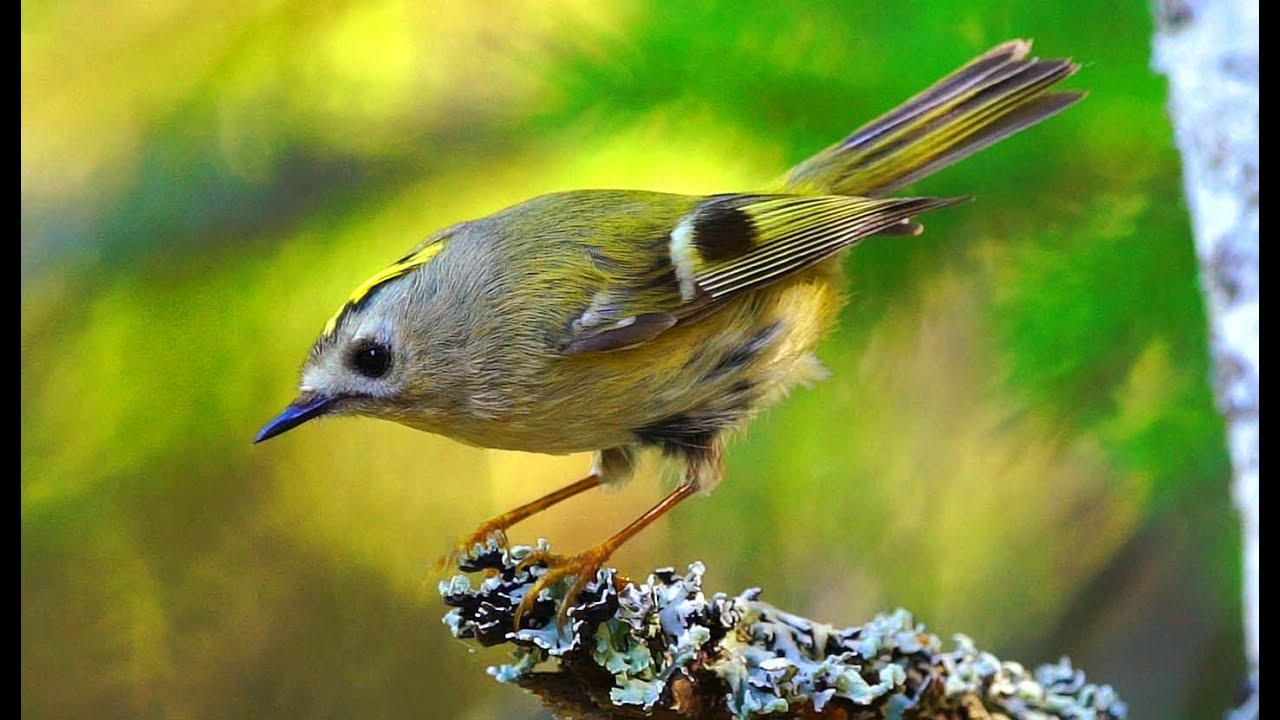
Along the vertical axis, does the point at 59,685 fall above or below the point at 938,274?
below

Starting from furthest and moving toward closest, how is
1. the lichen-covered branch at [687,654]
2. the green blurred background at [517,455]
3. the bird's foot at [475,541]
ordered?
the green blurred background at [517,455]
the bird's foot at [475,541]
the lichen-covered branch at [687,654]

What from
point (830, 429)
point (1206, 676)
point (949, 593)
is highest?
point (830, 429)

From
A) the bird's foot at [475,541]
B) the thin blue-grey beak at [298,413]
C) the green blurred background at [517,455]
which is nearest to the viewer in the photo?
the thin blue-grey beak at [298,413]

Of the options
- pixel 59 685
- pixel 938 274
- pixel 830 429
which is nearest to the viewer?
pixel 938 274

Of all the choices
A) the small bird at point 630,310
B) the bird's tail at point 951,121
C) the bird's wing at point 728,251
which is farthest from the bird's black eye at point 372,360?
the bird's tail at point 951,121

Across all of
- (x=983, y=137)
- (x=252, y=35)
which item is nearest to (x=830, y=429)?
(x=983, y=137)

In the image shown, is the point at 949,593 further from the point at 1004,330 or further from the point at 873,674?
the point at 873,674

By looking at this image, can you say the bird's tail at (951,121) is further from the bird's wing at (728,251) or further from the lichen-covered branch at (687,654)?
the lichen-covered branch at (687,654)
